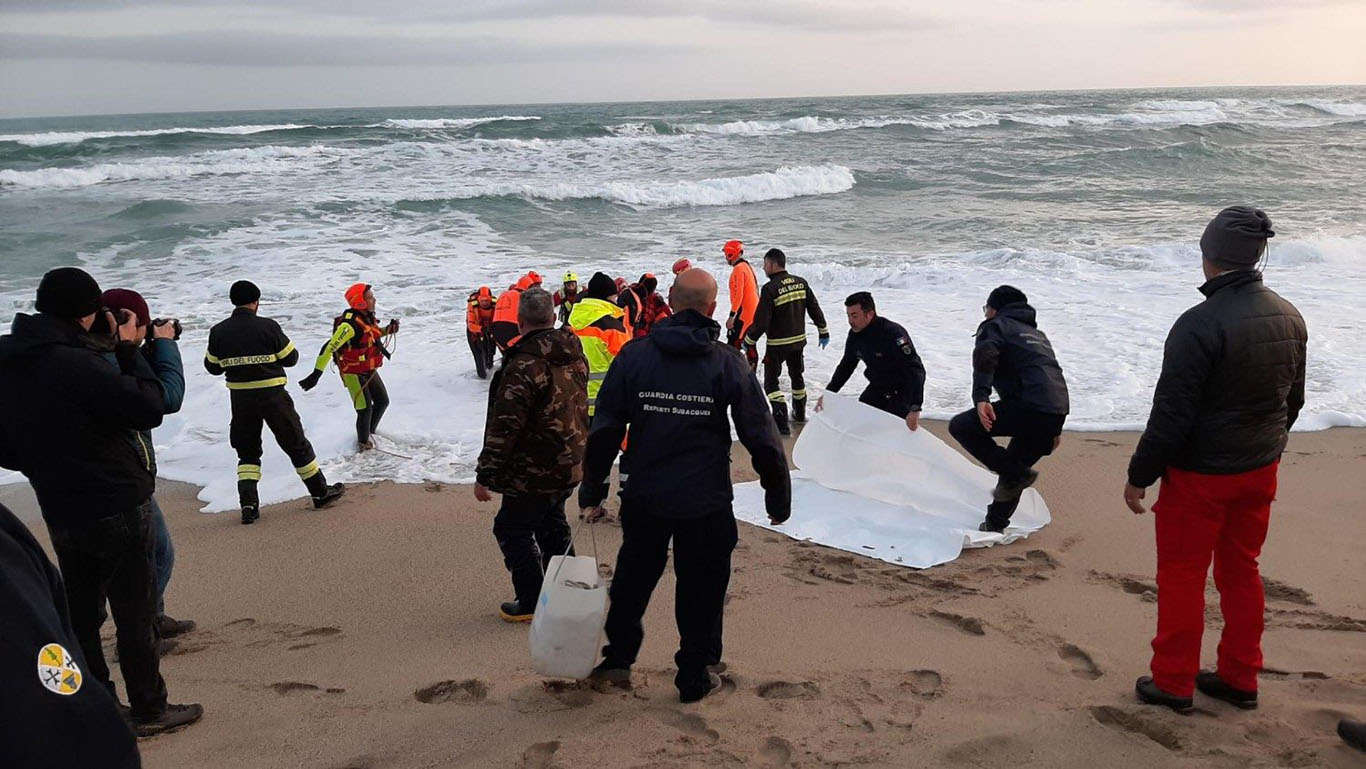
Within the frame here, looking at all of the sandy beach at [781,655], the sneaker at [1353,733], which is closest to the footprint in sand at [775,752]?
the sandy beach at [781,655]

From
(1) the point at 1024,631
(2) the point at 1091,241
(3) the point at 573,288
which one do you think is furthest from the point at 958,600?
(2) the point at 1091,241

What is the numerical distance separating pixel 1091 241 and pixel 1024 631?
16127mm

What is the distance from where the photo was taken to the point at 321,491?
7051mm

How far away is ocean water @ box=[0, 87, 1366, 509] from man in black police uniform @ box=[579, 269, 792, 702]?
425 centimetres

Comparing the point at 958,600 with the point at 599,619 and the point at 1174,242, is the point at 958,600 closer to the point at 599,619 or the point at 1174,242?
the point at 599,619

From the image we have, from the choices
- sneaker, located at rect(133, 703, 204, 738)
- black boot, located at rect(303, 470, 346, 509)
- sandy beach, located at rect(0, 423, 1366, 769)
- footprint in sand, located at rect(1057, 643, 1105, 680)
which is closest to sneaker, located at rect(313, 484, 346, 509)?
black boot, located at rect(303, 470, 346, 509)

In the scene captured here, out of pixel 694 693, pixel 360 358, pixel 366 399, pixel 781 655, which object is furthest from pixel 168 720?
pixel 366 399

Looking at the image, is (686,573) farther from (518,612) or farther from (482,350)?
(482,350)

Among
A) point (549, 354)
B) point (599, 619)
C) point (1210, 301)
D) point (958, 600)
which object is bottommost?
point (958, 600)

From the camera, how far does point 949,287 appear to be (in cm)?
1523

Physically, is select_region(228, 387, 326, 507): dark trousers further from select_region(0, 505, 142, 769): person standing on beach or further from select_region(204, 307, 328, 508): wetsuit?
select_region(0, 505, 142, 769): person standing on beach

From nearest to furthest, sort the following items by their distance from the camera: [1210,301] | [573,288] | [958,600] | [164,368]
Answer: [1210,301]
[164,368]
[958,600]
[573,288]

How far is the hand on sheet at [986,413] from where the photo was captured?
5559mm

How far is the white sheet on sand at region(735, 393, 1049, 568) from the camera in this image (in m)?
5.97
